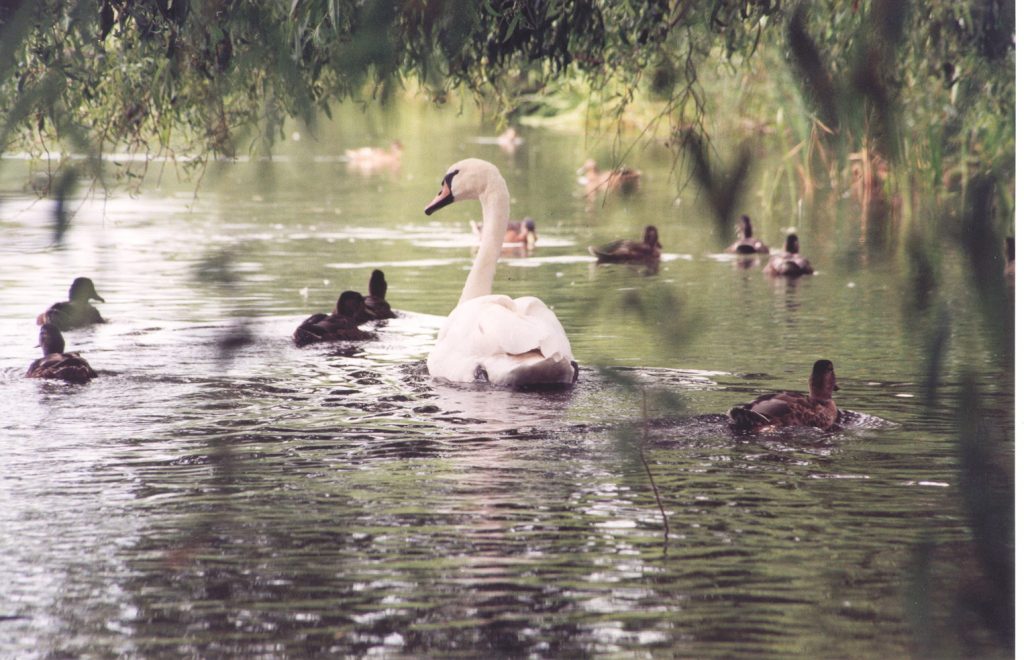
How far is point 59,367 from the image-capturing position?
968cm

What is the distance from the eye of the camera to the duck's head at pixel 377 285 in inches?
520

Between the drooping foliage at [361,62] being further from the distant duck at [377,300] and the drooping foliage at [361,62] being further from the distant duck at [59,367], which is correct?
the distant duck at [377,300]

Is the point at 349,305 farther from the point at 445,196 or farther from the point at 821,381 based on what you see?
the point at 821,381

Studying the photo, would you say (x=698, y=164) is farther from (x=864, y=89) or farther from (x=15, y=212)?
(x=15, y=212)

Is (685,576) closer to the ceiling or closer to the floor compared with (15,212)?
closer to the floor

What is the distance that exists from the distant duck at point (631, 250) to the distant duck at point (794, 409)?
18.6 feet

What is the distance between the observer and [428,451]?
25.8ft

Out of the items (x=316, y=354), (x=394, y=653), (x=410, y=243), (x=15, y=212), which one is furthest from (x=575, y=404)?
(x=410, y=243)

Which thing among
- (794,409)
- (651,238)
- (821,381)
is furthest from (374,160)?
(794,409)

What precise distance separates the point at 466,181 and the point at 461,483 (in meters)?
5.65

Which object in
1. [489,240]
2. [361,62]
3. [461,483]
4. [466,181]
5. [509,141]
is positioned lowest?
[461,483]

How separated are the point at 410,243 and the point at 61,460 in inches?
489

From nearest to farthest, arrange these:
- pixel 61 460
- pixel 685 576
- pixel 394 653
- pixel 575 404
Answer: pixel 394 653 → pixel 685 576 → pixel 61 460 → pixel 575 404

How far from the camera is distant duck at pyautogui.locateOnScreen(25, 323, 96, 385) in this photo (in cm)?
969
